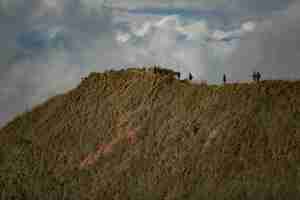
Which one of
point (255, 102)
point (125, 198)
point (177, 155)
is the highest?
point (255, 102)

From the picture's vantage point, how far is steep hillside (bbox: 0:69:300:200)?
55938 millimetres

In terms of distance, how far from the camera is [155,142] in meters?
65.9

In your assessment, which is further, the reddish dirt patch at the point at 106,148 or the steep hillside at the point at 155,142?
the reddish dirt patch at the point at 106,148

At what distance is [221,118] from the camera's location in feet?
204

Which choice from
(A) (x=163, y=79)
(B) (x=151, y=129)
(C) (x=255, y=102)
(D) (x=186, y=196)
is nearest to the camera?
(D) (x=186, y=196)

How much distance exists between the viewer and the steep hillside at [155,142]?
55.9m

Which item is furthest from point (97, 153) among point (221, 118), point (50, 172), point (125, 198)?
point (221, 118)

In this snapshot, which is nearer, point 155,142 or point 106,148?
point 155,142

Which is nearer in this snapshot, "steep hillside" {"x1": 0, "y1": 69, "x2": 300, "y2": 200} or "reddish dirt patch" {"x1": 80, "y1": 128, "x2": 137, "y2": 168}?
"steep hillside" {"x1": 0, "y1": 69, "x2": 300, "y2": 200}

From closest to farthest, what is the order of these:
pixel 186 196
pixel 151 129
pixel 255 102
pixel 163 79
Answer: pixel 186 196
pixel 255 102
pixel 151 129
pixel 163 79

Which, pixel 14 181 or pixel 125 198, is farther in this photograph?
pixel 14 181

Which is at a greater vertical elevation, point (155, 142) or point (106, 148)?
point (155, 142)

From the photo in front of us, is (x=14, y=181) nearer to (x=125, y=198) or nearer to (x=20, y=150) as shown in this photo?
(x=20, y=150)

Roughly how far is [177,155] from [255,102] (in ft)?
28.4
